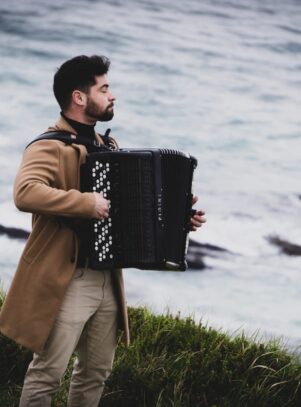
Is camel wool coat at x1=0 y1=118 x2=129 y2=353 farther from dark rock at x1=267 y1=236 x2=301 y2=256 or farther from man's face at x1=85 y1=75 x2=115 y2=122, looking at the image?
dark rock at x1=267 y1=236 x2=301 y2=256

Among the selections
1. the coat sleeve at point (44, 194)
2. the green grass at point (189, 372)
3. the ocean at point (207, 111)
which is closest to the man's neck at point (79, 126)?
the coat sleeve at point (44, 194)

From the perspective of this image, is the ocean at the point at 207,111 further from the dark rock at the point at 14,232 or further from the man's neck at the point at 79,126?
the man's neck at the point at 79,126

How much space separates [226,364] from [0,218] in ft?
14.2

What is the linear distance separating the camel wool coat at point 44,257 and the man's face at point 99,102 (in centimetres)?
11

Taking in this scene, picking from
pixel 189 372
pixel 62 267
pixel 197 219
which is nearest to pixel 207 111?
pixel 189 372

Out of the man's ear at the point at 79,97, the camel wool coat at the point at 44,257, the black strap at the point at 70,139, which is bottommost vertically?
the camel wool coat at the point at 44,257

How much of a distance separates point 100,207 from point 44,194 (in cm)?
20

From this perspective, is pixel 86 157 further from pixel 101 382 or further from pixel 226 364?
pixel 226 364

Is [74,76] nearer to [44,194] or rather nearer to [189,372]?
[44,194]

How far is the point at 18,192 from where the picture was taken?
255 cm

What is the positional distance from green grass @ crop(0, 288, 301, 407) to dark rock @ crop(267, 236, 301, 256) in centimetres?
353

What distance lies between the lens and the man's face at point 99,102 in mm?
2771

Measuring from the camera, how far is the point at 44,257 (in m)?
2.67

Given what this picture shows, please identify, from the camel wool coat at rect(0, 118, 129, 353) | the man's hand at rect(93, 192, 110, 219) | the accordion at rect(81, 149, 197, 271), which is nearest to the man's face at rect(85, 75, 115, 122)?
the camel wool coat at rect(0, 118, 129, 353)
